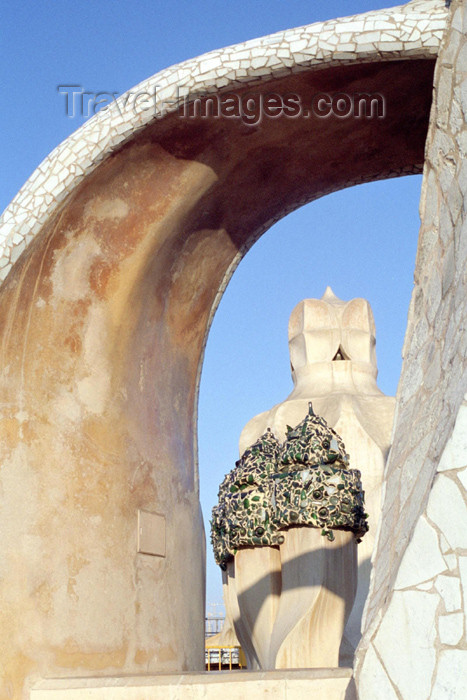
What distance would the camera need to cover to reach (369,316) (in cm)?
1187

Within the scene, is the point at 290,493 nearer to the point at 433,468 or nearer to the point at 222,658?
the point at 433,468

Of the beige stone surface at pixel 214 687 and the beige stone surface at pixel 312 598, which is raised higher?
the beige stone surface at pixel 312 598

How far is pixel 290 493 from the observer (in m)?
4.07

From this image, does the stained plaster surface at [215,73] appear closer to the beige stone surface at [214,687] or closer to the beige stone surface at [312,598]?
the beige stone surface at [214,687]

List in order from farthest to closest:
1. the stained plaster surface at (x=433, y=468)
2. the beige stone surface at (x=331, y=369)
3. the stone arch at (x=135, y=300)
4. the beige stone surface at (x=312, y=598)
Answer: the beige stone surface at (x=331, y=369), the beige stone surface at (x=312, y=598), the stone arch at (x=135, y=300), the stained plaster surface at (x=433, y=468)

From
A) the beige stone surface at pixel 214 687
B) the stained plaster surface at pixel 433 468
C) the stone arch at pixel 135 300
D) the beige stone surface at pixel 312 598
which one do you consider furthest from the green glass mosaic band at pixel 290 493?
the stained plaster surface at pixel 433 468

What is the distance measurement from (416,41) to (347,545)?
2.31 m

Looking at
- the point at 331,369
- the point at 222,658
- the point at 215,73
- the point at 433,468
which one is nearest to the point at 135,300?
the point at 215,73

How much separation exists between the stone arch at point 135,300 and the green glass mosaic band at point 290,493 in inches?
9.2

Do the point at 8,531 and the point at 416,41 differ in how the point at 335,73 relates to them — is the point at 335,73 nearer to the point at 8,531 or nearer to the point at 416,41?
the point at 416,41

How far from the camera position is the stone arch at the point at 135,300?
320 cm

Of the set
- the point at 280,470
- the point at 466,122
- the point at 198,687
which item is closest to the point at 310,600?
the point at 280,470

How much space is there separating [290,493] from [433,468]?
2.18 m

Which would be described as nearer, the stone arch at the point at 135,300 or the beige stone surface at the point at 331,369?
the stone arch at the point at 135,300
